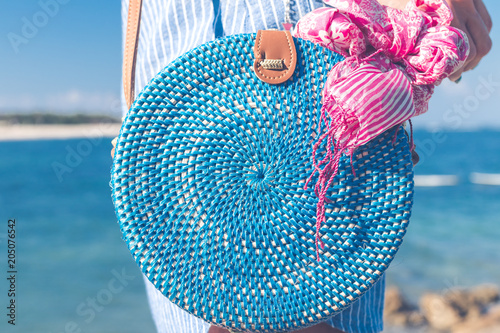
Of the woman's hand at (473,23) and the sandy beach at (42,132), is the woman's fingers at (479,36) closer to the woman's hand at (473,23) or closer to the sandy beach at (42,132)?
the woman's hand at (473,23)

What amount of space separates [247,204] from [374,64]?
0.27 meters

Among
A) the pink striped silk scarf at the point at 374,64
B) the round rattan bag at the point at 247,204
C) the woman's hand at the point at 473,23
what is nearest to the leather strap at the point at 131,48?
the round rattan bag at the point at 247,204

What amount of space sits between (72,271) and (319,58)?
301 inches

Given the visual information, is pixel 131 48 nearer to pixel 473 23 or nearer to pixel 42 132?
pixel 473 23

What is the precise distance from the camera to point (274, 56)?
711 millimetres

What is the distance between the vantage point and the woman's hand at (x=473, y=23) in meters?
0.80

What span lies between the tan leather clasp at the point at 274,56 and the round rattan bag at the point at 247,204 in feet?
0.05

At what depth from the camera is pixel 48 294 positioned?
6.61 meters

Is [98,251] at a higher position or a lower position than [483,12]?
lower

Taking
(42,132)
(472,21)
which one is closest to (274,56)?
(472,21)

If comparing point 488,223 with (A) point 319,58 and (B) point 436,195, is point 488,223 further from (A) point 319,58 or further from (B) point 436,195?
(A) point 319,58

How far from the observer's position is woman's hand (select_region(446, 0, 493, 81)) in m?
0.80

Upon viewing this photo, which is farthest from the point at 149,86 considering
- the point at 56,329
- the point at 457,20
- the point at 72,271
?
the point at 72,271

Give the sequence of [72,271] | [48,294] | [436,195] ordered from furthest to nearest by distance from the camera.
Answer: [436,195]
[72,271]
[48,294]
